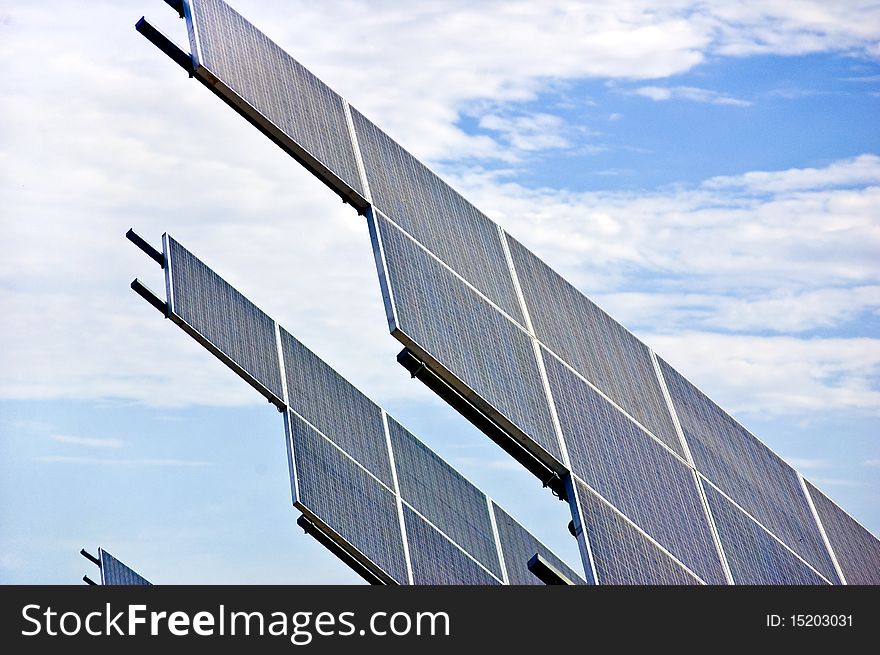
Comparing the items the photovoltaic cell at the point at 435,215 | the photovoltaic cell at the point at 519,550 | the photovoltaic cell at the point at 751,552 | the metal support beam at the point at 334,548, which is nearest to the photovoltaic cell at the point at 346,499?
the metal support beam at the point at 334,548

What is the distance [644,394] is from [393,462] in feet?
39.3

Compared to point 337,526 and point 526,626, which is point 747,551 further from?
point 337,526

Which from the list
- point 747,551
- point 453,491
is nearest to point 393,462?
point 453,491

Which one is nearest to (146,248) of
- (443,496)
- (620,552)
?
(443,496)

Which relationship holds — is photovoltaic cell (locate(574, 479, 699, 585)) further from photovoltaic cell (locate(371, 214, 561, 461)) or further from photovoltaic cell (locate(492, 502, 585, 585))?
photovoltaic cell (locate(492, 502, 585, 585))

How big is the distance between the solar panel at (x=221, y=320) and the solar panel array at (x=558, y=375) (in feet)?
26.8

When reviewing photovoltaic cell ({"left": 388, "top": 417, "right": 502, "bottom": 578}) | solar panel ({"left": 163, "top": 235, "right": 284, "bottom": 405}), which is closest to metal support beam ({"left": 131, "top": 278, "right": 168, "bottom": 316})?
solar panel ({"left": 163, "top": 235, "right": 284, "bottom": 405})

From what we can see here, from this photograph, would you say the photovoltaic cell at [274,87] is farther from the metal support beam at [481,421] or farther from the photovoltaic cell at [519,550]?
the photovoltaic cell at [519,550]

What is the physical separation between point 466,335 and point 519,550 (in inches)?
571

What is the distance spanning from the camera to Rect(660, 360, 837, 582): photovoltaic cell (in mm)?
15586

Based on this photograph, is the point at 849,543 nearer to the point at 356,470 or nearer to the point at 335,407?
the point at 356,470

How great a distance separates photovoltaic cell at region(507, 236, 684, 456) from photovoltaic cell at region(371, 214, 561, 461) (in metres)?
0.75

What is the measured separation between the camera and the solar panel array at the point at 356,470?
23.8 metres

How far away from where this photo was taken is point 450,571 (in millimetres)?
25516
